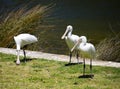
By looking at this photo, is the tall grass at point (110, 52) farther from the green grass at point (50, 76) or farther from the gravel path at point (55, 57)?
the green grass at point (50, 76)

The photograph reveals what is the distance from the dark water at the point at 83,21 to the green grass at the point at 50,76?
8.97ft

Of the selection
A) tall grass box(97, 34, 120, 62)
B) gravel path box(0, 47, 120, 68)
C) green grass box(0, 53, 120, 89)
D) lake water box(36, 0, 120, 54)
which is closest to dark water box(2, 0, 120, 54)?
lake water box(36, 0, 120, 54)

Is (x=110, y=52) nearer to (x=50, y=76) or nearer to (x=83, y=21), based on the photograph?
(x=50, y=76)

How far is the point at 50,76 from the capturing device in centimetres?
818

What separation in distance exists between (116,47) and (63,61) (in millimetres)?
1728

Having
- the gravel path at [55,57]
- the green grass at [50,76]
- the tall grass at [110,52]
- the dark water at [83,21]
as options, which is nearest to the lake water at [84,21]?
the dark water at [83,21]

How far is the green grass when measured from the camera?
7.55 m

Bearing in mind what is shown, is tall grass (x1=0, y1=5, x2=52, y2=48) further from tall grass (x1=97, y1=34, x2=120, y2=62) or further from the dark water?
tall grass (x1=97, y1=34, x2=120, y2=62)

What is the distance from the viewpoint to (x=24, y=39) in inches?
368

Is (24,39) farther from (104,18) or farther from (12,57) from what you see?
(104,18)

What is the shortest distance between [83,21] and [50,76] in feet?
38.3

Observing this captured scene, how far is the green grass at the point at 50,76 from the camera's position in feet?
24.8

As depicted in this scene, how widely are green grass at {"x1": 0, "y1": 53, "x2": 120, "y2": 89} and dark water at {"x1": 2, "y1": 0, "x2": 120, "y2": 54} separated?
2.73 m

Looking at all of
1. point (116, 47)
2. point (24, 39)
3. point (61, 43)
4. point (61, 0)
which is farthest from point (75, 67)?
point (61, 0)
